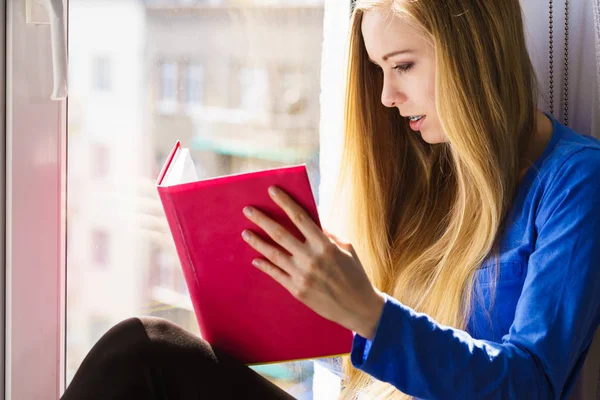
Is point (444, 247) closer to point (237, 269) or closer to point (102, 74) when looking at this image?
point (237, 269)

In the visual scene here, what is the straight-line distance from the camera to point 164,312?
141 centimetres

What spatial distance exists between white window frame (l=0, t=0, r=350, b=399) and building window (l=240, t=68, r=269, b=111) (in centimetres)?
36

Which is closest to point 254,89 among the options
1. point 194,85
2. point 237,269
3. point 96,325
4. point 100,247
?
point 194,85

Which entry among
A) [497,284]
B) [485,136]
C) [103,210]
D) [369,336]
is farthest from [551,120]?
[103,210]

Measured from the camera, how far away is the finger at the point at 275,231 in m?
0.73

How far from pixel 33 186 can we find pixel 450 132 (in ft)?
2.07

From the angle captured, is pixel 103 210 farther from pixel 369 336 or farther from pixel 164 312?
pixel 369 336

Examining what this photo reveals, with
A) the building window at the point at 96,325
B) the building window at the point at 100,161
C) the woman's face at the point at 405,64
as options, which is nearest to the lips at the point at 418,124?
the woman's face at the point at 405,64

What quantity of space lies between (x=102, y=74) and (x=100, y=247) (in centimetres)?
30

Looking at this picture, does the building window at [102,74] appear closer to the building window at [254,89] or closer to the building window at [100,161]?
the building window at [100,161]

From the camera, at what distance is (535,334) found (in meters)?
0.79

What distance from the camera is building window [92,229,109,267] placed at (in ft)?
4.17

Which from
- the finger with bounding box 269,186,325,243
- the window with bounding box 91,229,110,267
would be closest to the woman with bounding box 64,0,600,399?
the finger with bounding box 269,186,325,243

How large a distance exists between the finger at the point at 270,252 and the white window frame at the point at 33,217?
481mm
